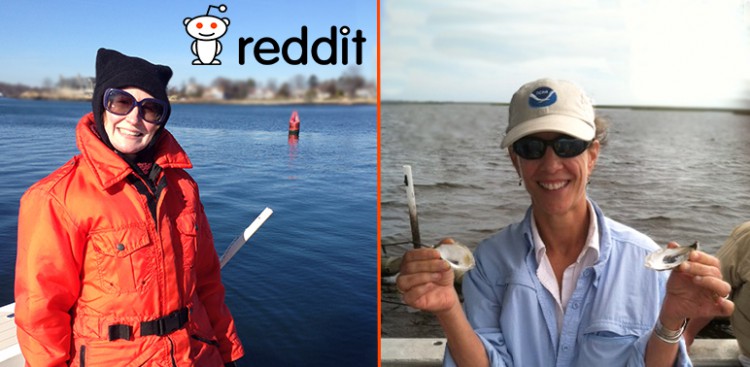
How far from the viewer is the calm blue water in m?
7.77

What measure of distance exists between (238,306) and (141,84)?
23.5ft

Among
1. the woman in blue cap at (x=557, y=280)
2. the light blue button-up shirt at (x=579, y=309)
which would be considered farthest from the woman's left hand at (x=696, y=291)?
the light blue button-up shirt at (x=579, y=309)

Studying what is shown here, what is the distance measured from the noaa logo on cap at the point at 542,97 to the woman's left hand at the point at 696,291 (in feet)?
1.18

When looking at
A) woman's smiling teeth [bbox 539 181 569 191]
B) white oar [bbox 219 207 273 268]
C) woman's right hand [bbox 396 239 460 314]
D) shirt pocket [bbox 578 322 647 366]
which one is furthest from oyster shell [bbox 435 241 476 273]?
white oar [bbox 219 207 273 268]

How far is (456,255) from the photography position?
1152 millimetres

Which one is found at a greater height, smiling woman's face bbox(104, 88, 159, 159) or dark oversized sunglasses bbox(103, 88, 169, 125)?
dark oversized sunglasses bbox(103, 88, 169, 125)

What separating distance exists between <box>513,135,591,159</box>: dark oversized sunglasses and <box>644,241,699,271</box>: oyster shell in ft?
0.82

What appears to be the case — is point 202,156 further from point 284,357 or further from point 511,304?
point 511,304

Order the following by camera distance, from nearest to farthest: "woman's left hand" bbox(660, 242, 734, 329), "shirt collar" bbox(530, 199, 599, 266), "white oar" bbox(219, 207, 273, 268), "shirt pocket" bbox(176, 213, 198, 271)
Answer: "woman's left hand" bbox(660, 242, 734, 329) → "shirt collar" bbox(530, 199, 599, 266) → "shirt pocket" bbox(176, 213, 198, 271) → "white oar" bbox(219, 207, 273, 268)

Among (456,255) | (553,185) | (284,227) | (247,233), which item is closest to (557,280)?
(553,185)

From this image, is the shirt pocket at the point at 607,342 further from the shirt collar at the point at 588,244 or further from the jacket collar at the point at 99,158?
the jacket collar at the point at 99,158

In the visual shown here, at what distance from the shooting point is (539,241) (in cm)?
136

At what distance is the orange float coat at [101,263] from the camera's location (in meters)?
1.36

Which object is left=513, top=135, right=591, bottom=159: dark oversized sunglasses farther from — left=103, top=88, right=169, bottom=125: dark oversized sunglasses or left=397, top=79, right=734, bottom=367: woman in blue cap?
left=103, top=88, right=169, bottom=125: dark oversized sunglasses
